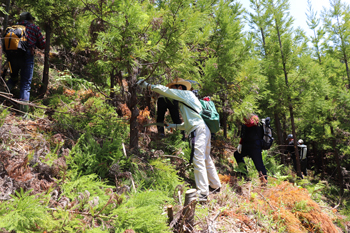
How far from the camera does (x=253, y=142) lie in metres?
6.20

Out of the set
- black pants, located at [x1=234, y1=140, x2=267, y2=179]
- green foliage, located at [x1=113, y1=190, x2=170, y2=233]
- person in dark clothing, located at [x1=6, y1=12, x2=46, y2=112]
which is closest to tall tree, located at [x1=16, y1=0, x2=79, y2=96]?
person in dark clothing, located at [x1=6, y1=12, x2=46, y2=112]

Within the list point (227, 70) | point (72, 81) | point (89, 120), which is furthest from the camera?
point (227, 70)

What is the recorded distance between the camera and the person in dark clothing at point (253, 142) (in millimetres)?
6109

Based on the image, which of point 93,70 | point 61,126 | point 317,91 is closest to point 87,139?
point 61,126

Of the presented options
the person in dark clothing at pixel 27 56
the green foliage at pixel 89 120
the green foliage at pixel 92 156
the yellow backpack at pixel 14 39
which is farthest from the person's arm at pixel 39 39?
the green foliage at pixel 92 156

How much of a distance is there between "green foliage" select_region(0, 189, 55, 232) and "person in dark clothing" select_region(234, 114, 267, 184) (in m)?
5.25

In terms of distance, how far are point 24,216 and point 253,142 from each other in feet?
18.1

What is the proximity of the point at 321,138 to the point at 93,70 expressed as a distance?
39.9ft

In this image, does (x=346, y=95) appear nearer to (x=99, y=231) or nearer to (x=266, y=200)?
(x=266, y=200)

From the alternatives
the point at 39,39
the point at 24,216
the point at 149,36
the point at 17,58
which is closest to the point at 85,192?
the point at 24,216

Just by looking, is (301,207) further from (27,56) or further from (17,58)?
(17,58)

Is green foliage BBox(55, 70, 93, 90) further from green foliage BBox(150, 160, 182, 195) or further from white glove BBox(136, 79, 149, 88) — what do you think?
green foliage BBox(150, 160, 182, 195)

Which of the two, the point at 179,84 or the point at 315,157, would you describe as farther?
the point at 315,157

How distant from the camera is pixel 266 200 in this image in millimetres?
4617
